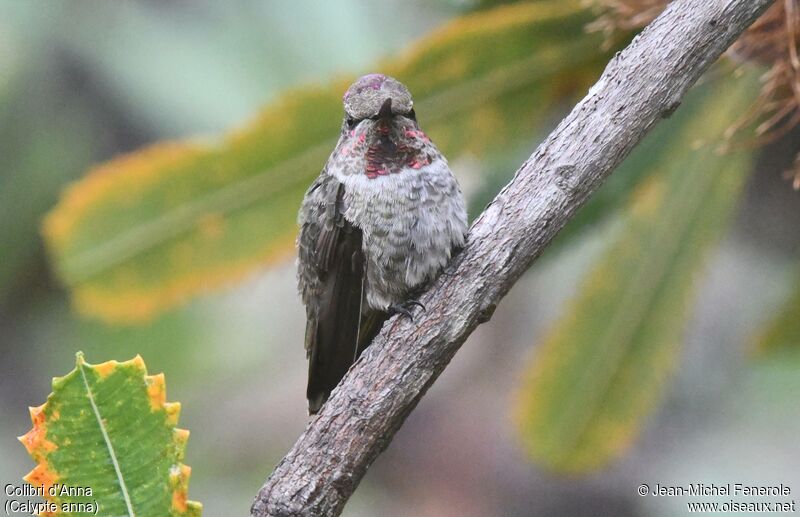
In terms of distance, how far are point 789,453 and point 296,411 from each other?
1.86 m

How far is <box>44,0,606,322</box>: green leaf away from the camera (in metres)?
2.33

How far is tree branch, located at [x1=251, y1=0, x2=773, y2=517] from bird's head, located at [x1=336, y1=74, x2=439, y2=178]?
38cm

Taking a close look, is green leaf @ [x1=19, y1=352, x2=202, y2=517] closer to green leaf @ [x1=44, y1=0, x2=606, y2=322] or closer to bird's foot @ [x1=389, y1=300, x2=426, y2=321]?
bird's foot @ [x1=389, y1=300, x2=426, y2=321]

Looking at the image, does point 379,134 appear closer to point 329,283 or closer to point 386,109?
point 386,109

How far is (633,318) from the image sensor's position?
2.50 m

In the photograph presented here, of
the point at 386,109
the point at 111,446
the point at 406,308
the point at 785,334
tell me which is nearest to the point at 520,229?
the point at 406,308

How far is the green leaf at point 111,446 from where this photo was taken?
1.27 meters

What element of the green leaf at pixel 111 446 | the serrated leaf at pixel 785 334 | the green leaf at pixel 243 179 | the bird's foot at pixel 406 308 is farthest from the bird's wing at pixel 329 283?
the serrated leaf at pixel 785 334

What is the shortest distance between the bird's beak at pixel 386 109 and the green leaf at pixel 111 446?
0.75m

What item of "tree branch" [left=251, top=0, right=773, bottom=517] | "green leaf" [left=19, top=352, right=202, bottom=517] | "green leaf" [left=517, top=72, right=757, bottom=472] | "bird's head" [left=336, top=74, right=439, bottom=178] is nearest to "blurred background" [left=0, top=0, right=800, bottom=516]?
"green leaf" [left=517, top=72, right=757, bottom=472]

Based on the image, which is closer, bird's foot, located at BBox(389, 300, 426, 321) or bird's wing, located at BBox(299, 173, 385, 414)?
bird's foot, located at BBox(389, 300, 426, 321)

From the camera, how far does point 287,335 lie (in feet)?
12.4

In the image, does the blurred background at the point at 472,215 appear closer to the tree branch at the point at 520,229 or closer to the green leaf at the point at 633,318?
the green leaf at the point at 633,318

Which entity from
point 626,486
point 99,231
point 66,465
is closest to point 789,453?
point 626,486
